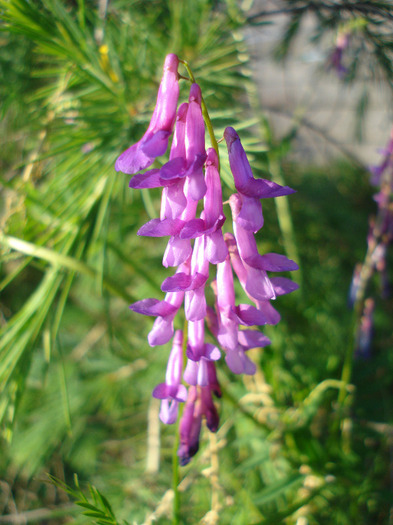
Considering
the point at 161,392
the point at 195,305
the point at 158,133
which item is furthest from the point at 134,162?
the point at 161,392

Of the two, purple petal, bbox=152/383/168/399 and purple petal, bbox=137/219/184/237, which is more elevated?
purple petal, bbox=137/219/184/237

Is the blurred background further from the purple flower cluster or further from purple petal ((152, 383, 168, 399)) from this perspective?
purple petal ((152, 383, 168, 399))

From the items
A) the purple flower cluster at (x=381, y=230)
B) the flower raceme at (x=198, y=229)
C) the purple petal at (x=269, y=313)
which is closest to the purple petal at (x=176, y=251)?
the flower raceme at (x=198, y=229)

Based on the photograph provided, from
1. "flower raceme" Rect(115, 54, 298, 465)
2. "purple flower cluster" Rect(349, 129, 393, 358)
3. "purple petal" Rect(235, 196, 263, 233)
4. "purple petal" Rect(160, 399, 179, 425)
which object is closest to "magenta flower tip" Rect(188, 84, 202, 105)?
"flower raceme" Rect(115, 54, 298, 465)

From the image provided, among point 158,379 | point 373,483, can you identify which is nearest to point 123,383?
point 158,379

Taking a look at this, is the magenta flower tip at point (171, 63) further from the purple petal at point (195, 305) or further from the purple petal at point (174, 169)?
the purple petal at point (195, 305)

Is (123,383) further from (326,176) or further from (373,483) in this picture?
(326,176)
